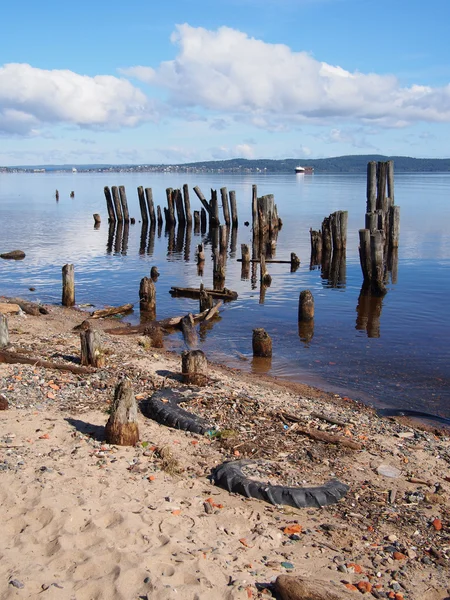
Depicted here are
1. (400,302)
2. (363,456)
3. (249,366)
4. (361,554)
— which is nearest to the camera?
(361,554)

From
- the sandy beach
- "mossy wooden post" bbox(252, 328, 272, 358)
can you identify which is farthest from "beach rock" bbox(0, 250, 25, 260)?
the sandy beach

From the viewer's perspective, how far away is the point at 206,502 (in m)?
6.52

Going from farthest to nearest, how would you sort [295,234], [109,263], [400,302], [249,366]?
[295,234] → [109,263] → [400,302] → [249,366]

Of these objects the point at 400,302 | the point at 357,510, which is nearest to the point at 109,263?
the point at 400,302

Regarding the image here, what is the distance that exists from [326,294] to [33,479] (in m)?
16.6

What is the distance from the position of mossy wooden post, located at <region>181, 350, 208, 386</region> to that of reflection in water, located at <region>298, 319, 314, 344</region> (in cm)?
566

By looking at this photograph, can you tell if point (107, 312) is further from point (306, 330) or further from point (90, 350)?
point (90, 350)

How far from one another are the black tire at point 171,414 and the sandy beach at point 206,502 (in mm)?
122

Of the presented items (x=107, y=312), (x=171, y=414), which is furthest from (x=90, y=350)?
(x=107, y=312)

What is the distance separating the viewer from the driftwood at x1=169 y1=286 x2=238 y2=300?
20266 millimetres

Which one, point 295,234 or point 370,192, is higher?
point 370,192

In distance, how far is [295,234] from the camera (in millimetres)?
39281

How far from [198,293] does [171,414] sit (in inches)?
480

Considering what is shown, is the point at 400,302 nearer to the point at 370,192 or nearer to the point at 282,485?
the point at 370,192
